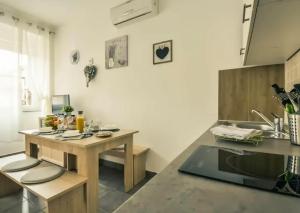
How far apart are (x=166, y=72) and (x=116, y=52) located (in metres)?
0.96

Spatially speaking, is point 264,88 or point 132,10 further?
point 132,10

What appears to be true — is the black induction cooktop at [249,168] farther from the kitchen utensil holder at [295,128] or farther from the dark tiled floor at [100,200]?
the dark tiled floor at [100,200]

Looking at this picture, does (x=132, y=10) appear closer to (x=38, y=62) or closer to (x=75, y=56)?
(x=75, y=56)

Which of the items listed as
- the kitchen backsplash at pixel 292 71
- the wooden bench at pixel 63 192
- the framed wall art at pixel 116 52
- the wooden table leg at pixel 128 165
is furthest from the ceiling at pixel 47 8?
the kitchen backsplash at pixel 292 71

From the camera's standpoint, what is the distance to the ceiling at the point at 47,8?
2.90 metres

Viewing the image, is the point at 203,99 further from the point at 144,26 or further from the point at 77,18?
the point at 77,18

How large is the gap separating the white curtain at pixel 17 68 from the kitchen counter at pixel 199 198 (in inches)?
140

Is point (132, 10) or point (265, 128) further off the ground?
point (132, 10)

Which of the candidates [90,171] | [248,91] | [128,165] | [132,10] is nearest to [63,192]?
[90,171]

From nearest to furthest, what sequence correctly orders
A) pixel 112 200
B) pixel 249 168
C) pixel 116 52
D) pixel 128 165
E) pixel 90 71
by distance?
pixel 249 168, pixel 112 200, pixel 128 165, pixel 116 52, pixel 90 71

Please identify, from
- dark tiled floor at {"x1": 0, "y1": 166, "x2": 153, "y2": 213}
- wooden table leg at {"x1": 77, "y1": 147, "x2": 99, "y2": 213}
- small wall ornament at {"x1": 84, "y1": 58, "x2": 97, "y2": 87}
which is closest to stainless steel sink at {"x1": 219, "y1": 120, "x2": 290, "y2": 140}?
wooden table leg at {"x1": 77, "y1": 147, "x2": 99, "y2": 213}

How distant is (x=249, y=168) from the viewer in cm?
63

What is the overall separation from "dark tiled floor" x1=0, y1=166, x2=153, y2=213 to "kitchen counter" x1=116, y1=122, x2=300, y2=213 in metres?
1.49

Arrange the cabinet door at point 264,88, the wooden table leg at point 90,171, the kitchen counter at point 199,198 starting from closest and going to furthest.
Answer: the kitchen counter at point 199,198 < the wooden table leg at point 90,171 < the cabinet door at point 264,88
